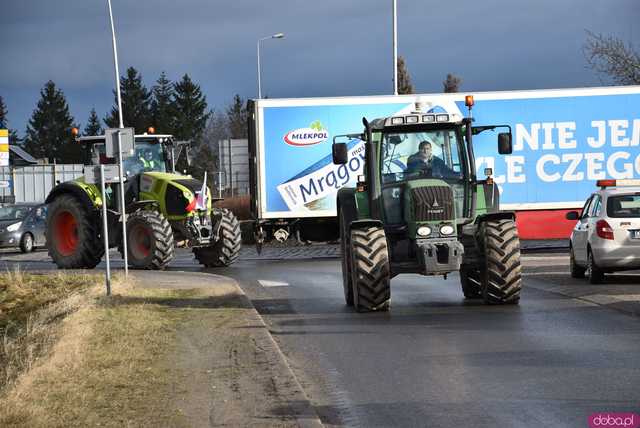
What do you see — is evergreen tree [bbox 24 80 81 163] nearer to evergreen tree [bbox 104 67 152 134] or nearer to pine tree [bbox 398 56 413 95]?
evergreen tree [bbox 104 67 152 134]

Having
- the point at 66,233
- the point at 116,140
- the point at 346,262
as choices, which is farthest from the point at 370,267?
the point at 66,233

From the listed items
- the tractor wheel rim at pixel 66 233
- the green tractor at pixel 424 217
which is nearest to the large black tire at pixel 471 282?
the green tractor at pixel 424 217

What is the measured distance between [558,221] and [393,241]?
13.7 metres

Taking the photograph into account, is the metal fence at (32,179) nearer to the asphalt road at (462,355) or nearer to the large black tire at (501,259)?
the asphalt road at (462,355)

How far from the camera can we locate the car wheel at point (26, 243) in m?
38.1

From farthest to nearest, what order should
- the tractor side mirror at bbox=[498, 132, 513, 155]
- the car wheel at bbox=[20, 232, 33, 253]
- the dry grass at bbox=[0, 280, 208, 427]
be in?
1. the car wheel at bbox=[20, 232, 33, 253]
2. the tractor side mirror at bbox=[498, 132, 513, 155]
3. the dry grass at bbox=[0, 280, 208, 427]

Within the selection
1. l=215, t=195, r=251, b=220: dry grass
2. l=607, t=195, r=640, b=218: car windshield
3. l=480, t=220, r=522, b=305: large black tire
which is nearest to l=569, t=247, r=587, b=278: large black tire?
l=607, t=195, r=640, b=218: car windshield

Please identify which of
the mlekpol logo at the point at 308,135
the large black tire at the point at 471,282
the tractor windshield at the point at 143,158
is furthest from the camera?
the mlekpol logo at the point at 308,135

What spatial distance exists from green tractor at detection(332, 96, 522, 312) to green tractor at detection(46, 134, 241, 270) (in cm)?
875

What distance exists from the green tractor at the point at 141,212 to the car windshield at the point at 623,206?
9.50 metres

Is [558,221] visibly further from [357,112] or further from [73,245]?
[73,245]

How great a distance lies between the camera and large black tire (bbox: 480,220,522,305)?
14742 millimetres

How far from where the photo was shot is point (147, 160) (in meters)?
26.2

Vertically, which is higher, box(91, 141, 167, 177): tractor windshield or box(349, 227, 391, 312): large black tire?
box(91, 141, 167, 177): tractor windshield
